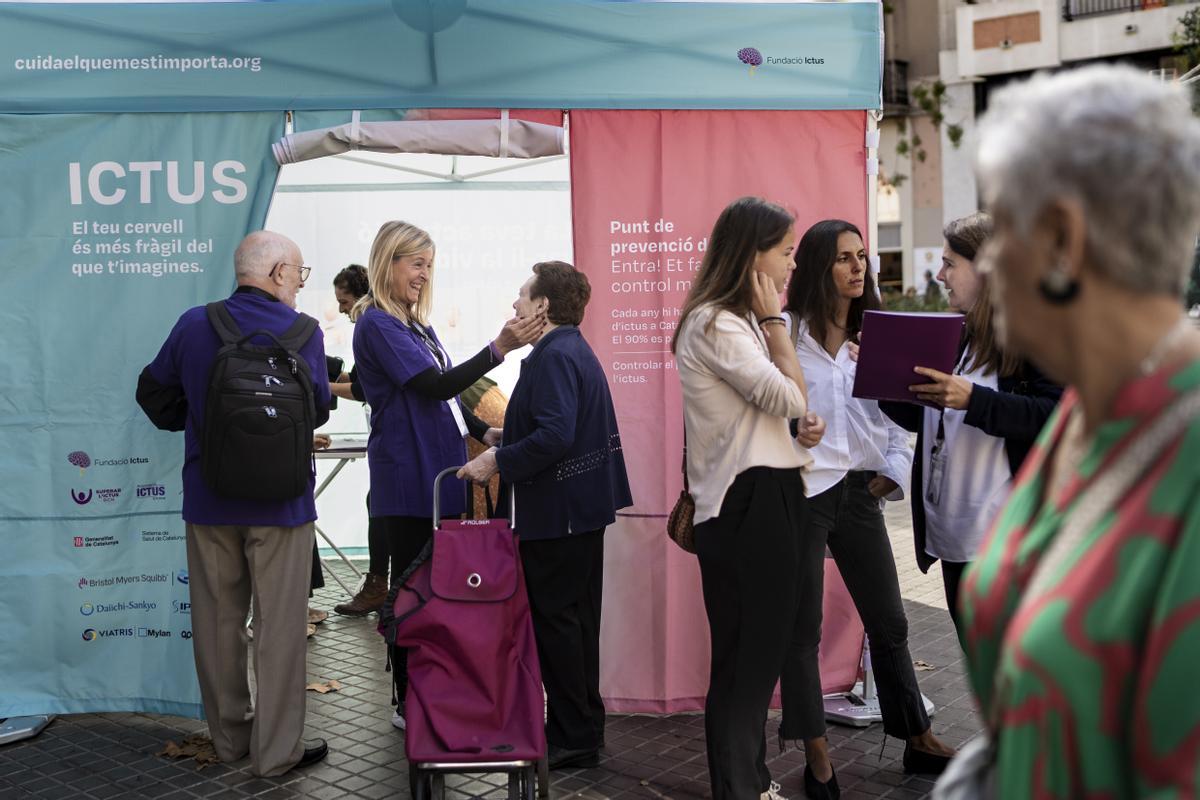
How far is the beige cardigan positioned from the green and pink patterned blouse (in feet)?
6.79

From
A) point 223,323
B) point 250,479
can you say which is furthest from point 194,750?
point 223,323

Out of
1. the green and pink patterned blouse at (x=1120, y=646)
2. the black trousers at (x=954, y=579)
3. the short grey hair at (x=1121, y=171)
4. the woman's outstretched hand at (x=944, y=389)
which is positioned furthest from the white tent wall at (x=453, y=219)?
the green and pink patterned blouse at (x=1120, y=646)

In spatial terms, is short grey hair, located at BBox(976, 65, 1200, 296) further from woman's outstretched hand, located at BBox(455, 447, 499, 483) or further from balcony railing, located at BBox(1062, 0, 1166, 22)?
balcony railing, located at BBox(1062, 0, 1166, 22)

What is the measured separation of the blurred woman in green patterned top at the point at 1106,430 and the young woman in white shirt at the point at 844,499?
2725mm

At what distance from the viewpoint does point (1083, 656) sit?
3.96ft

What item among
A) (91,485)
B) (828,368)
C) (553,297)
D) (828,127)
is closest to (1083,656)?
(828,368)

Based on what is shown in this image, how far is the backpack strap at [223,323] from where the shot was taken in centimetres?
421

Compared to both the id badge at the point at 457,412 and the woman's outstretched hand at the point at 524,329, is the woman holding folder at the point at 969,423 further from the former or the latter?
the id badge at the point at 457,412

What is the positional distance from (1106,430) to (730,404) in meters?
2.22

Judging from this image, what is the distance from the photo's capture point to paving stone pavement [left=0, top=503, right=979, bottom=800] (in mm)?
4234

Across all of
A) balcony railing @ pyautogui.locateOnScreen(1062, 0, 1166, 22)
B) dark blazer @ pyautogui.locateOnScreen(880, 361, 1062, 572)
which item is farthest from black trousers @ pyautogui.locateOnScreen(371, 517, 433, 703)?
balcony railing @ pyautogui.locateOnScreen(1062, 0, 1166, 22)

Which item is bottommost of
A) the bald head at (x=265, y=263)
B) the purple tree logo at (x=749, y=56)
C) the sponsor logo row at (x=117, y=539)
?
the sponsor logo row at (x=117, y=539)

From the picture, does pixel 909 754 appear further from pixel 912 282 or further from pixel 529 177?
pixel 912 282

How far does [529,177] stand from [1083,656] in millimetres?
6199
